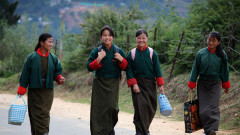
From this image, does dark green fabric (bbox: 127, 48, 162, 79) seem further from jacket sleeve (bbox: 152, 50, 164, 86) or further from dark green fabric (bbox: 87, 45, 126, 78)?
dark green fabric (bbox: 87, 45, 126, 78)

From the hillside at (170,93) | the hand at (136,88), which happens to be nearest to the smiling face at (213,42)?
the hand at (136,88)

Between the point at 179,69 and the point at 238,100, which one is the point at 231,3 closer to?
the point at 179,69

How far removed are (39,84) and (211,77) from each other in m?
2.88

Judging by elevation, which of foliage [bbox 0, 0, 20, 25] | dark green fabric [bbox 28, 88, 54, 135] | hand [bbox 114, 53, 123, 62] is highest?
foliage [bbox 0, 0, 20, 25]

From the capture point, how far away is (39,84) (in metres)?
5.46

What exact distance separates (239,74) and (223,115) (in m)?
2.23

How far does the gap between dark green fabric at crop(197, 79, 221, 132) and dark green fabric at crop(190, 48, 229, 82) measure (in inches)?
3.9

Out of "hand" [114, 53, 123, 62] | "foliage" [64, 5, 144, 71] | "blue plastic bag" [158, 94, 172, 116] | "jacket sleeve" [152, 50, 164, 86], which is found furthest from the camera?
"foliage" [64, 5, 144, 71]

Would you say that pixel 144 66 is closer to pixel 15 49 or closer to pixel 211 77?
pixel 211 77

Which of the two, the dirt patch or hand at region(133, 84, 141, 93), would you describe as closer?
hand at region(133, 84, 141, 93)

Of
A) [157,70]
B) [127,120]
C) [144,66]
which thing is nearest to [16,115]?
[144,66]

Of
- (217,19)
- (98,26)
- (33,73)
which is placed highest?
(217,19)

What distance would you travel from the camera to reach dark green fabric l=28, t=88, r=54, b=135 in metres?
5.42

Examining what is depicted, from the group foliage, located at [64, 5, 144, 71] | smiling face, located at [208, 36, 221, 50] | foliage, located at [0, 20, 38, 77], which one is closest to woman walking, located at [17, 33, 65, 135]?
smiling face, located at [208, 36, 221, 50]
